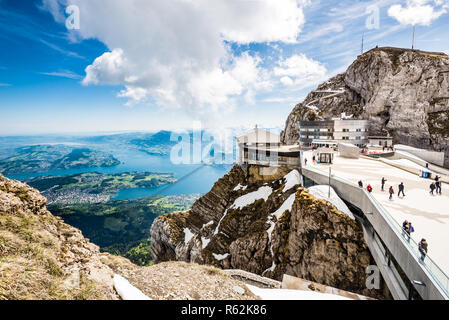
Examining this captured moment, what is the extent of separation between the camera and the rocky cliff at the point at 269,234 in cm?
1473

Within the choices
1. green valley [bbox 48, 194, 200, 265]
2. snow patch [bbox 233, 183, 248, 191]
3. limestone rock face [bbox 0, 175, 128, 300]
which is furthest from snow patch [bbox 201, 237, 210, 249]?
green valley [bbox 48, 194, 200, 265]

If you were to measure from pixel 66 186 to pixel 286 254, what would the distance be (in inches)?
8213

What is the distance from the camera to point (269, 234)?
21.6 meters

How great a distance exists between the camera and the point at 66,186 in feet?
555

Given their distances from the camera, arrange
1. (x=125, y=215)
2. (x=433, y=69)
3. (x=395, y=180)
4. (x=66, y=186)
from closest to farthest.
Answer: (x=395, y=180) → (x=433, y=69) → (x=125, y=215) → (x=66, y=186)

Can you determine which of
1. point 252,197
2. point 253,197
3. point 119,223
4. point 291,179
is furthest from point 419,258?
point 119,223

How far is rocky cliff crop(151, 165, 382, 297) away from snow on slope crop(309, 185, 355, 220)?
0.57 meters

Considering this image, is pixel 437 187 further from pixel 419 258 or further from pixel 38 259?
pixel 38 259

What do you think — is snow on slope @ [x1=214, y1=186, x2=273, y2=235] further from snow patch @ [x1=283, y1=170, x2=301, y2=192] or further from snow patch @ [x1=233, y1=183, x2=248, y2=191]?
snow patch @ [x1=283, y1=170, x2=301, y2=192]

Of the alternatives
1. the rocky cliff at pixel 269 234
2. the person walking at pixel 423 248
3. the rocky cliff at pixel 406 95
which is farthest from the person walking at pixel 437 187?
the rocky cliff at pixel 406 95

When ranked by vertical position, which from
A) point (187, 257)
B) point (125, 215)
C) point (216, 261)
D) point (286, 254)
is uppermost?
point (286, 254)

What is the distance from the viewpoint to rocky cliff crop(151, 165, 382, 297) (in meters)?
14.7
